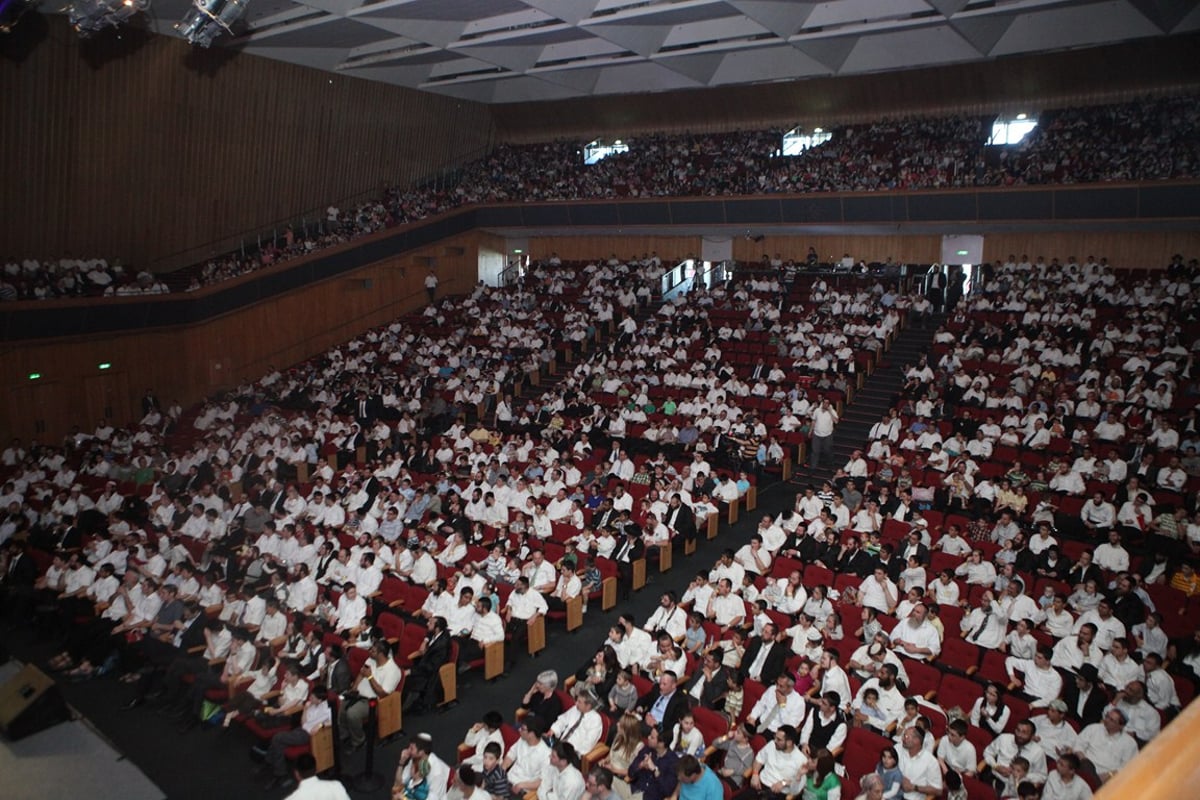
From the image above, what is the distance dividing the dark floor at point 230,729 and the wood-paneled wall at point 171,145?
1052cm

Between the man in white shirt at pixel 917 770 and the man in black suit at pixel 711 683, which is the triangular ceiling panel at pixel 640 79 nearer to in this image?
the man in black suit at pixel 711 683

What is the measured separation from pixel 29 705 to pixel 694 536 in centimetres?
731

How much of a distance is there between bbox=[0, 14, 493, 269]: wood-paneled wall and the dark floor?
10.5 m

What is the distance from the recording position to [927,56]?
18812 millimetres

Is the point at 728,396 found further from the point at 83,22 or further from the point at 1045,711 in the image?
the point at 83,22

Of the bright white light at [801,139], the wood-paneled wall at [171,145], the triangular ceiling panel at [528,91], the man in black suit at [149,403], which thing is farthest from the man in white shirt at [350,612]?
the bright white light at [801,139]

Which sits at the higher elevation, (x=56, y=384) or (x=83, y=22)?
(x=83, y=22)

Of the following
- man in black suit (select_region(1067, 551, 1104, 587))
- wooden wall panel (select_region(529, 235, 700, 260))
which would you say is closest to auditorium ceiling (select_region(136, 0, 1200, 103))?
wooden wall panel (select_region(529, 235, 700, 260))

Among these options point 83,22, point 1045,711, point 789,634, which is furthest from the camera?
point 83,22

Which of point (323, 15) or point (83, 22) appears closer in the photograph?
point (83, 22)

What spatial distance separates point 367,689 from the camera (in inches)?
291

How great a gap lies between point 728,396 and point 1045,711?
29.3 ft

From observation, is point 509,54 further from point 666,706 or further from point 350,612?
point 666,706

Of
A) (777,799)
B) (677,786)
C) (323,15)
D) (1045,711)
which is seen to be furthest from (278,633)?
(323,15)
